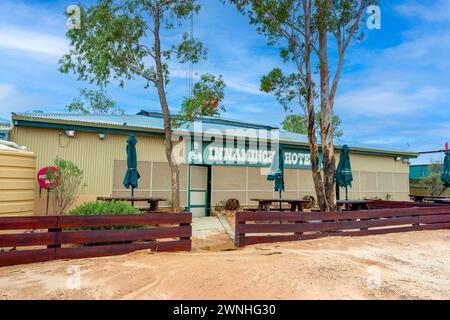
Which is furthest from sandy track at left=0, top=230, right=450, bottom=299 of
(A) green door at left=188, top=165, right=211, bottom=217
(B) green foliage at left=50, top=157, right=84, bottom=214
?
(A) green door at left=188, top=165, right=211, bottom=217

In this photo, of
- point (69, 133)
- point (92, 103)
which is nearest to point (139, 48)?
point (69, 133)

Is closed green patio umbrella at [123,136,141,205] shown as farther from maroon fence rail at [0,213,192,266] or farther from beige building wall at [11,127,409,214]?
maroon fence rail at [0,213,192,266]

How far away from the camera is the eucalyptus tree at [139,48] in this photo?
9.25 m

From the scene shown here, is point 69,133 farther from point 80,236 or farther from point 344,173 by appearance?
point 344,173

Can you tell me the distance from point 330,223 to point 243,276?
159 inches

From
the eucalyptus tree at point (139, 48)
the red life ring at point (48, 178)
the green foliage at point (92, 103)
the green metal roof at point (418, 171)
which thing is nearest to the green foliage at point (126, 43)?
the eucalyptus tree at point (139, 48)

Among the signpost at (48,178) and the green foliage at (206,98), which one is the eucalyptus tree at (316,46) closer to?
the green foliage at (206,98)

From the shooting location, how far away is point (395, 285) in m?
4.05

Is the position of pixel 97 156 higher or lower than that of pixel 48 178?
higher

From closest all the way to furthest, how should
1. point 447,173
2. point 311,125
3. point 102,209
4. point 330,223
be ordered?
1. point 102,209
2. point 330,223
3. point 311,125
4. point 447,173

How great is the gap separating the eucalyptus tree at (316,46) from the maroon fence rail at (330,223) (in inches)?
47.7

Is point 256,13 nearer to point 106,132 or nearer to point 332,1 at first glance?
point 332,1

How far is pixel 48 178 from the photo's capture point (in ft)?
Result: 31.6

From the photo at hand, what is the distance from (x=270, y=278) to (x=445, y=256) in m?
4.34
